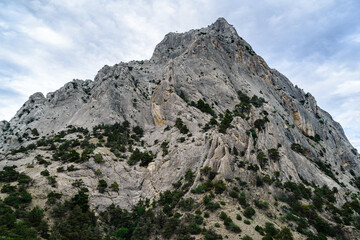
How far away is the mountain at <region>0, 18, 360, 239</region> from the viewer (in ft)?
131

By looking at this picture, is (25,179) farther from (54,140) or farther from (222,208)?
(222,208)

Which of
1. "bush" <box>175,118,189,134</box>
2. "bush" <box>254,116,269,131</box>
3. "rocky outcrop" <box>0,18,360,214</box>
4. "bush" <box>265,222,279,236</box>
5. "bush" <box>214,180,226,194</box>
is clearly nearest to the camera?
"bush" <box>265,222,279,236</box>

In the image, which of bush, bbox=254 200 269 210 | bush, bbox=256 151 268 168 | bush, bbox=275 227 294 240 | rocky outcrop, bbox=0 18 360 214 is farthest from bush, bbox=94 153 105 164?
bush, bbox=275 227 294 240

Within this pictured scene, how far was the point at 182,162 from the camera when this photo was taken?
54.2m

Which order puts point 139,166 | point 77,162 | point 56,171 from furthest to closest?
point 139,166 < point 77,162 < point 56,171

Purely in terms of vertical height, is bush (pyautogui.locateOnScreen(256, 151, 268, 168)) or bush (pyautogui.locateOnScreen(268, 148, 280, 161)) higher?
bush (pyautogui.locateOnScreen(268, 148, 280, 161))

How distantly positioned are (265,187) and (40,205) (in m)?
46.2

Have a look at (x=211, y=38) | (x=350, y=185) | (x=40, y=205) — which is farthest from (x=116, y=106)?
(x=350, y=185)

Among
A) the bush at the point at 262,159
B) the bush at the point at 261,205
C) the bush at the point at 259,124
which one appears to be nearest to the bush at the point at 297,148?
the bush at the point at 259,124

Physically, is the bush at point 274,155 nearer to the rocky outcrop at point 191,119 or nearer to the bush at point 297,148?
the rocky outcrop at point 191,119

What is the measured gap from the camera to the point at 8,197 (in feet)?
127

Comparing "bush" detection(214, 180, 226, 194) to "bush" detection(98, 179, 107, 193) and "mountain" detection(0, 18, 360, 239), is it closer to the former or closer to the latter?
"mountain" detection(0, 18, 360, 239)

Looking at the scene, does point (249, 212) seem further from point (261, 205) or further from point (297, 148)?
point (297, 148)

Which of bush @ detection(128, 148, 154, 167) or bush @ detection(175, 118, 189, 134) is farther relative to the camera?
bush @ detection(175, 118, 189, 134)
